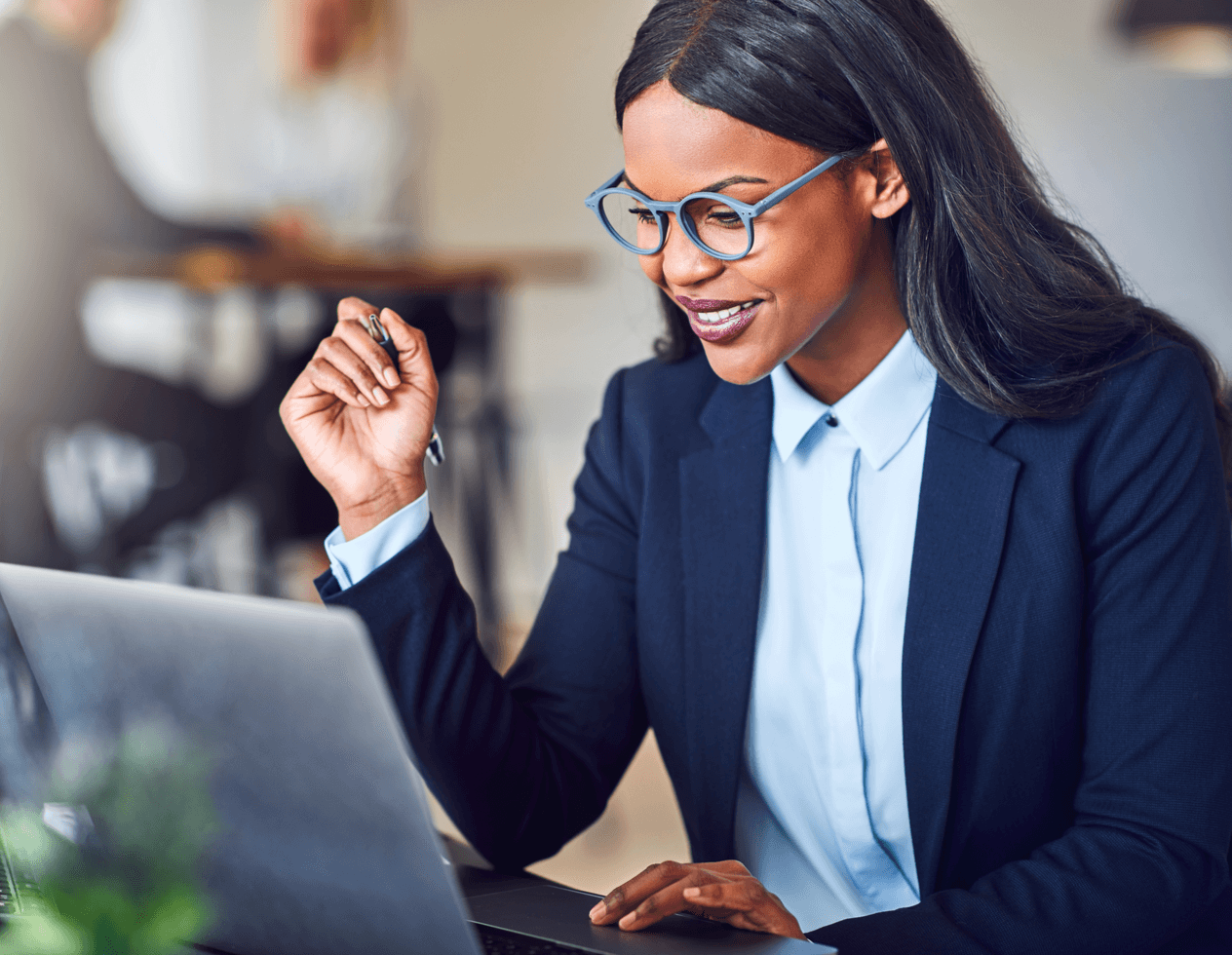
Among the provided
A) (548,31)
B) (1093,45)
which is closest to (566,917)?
(1093,45)

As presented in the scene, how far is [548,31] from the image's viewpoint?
462 centimetres

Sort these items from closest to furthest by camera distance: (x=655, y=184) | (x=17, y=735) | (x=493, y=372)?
(x=17, y=735)
(x=655, y=184)
(x=493, y=372)

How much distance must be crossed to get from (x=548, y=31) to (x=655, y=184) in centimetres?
399

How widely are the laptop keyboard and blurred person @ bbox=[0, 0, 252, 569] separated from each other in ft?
9.14

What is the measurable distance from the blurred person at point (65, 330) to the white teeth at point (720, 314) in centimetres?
252

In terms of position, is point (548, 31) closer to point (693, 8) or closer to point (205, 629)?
point (693, 8)

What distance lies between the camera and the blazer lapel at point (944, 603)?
961 millimetres

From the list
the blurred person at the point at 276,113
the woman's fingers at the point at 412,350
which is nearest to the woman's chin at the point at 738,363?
the woman's fingers at the point at 412,350

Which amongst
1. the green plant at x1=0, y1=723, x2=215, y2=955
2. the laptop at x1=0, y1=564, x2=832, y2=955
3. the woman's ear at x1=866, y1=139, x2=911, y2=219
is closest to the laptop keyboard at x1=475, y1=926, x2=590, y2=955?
the laptop at x1=0, y1=564, x2=832, y2=955

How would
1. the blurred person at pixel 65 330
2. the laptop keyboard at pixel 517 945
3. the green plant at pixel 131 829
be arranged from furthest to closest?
1. the blurred person at pixel 65 330
2. the laptop keyboard at pixel 517 945
3. the green plant at pixel 131 829

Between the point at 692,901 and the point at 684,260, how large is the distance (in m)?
0.46

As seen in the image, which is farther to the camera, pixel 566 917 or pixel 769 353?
pixel 769 353

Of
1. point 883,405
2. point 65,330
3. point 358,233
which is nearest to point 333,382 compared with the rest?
point 883,405

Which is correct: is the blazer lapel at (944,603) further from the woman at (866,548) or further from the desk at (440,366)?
the desk at (440,366)
